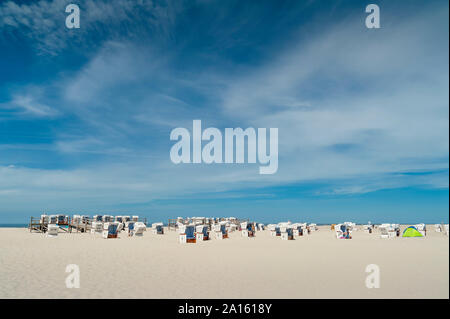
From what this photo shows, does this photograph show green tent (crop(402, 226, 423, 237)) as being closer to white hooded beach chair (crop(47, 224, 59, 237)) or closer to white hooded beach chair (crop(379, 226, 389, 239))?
white hooded beach chair (crop(379, 226, 389, 239))

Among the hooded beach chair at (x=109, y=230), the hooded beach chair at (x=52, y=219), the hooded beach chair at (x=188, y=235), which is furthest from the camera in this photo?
the hooded beach chair at (x=52, y=219)

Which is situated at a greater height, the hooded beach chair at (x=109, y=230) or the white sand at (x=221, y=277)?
the white sand at (x=221, y=277)

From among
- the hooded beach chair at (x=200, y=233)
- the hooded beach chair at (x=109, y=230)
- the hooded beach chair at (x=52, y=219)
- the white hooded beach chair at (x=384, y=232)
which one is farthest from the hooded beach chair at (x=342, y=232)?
the hooded beach chair at (x=52, y=219)

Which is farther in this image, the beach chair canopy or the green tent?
the green tent

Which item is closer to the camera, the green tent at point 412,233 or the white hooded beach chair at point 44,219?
the green tent at point 412,233

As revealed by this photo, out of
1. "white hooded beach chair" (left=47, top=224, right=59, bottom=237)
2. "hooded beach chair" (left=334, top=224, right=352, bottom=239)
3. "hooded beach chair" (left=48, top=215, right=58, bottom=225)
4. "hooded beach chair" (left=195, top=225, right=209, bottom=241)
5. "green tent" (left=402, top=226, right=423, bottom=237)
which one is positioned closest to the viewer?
"hooded beach chair" (left=195, top=225, right=209, bottom=241)

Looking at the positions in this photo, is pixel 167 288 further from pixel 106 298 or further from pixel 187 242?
pixel 187 242

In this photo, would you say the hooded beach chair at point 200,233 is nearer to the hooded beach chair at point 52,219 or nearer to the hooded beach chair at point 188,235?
the hooded beach chair at point 188,235

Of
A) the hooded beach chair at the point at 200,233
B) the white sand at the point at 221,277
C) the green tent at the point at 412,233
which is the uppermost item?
the white sand at the point at 221,277

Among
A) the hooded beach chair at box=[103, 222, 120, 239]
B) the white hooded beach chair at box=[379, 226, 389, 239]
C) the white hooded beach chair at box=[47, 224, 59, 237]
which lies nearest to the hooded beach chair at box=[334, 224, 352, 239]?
the white hooded beach chair at box=[379, 226, 389, 239]

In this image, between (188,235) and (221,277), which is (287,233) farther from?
(221,277)
